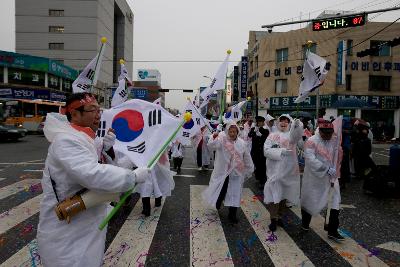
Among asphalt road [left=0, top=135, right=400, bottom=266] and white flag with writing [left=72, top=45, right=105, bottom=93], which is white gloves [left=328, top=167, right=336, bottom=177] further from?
white flag with writing [left=72, top=45, right=105, bottom=93]

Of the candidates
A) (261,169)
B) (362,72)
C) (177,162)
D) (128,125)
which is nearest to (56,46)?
(362,72)

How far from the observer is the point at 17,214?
19.2 feet

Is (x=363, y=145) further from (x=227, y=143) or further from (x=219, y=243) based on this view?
(x=219, y=243)

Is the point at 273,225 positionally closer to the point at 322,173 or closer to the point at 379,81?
the point at 322,173

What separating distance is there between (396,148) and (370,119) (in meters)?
27.1

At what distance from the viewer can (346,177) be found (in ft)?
30.5

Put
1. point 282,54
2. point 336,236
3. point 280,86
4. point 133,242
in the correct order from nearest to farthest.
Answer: point 133,242
point 336,236
point 282,54
point 280,86

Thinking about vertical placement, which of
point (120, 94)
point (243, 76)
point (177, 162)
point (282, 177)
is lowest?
point (177, 162)

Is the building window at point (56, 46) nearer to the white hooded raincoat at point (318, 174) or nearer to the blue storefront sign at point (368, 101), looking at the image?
the blue storefront sign at point (368, 101)

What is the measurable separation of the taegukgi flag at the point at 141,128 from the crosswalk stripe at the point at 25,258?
1.86 meters

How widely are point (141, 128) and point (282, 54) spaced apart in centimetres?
3608

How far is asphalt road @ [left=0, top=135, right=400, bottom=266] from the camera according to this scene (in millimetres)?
4195

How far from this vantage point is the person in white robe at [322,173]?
5.02 metres

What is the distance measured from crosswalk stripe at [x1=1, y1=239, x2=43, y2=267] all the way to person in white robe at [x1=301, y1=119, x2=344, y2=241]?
3.71m
